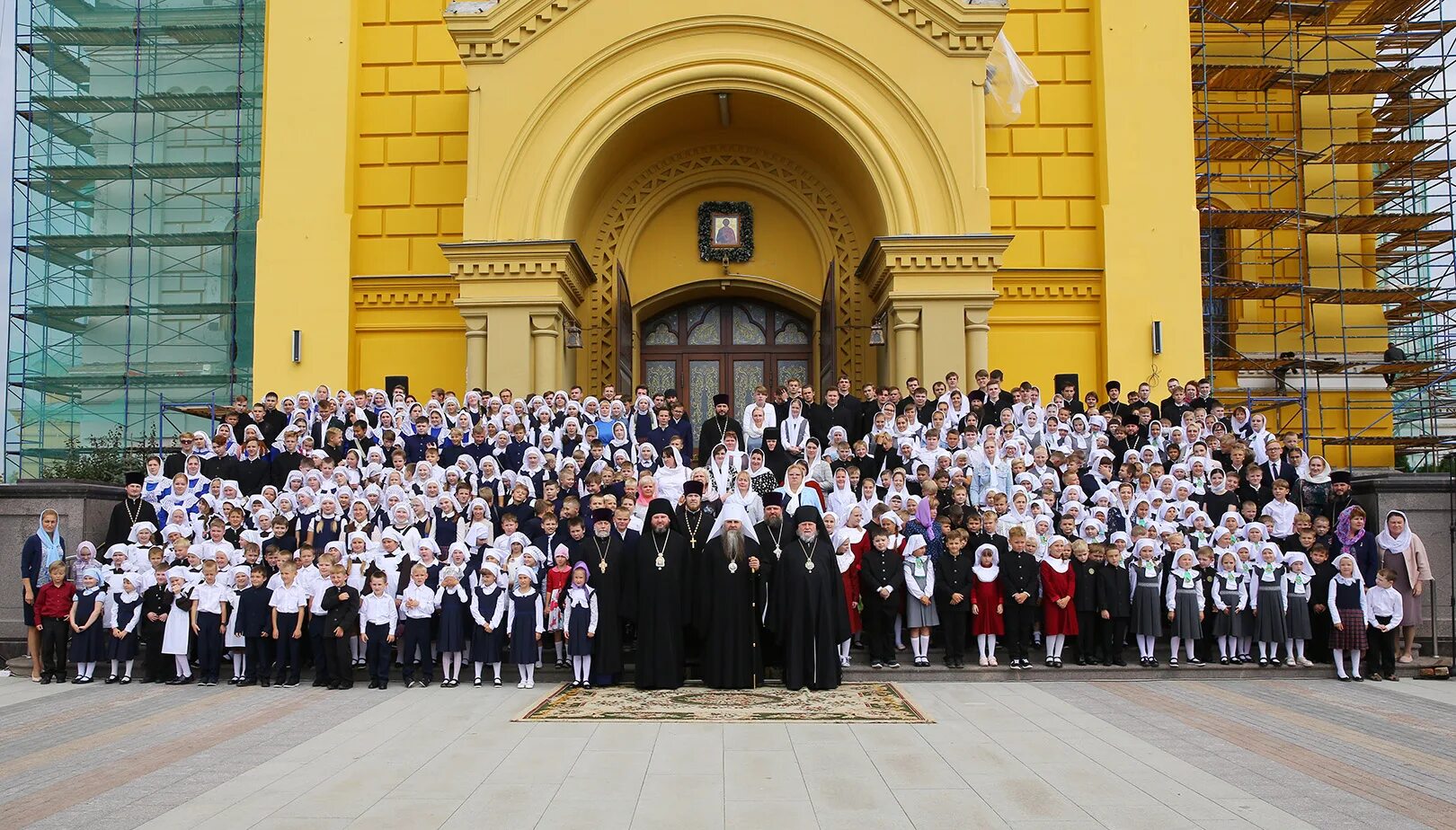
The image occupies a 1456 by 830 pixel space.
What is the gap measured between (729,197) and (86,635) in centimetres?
1154

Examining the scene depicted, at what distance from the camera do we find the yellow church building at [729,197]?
677 inches

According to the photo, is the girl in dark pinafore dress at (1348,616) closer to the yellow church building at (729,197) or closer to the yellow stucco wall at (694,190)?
the yellow church building at (729,197)

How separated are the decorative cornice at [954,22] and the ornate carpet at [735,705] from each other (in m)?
10.1

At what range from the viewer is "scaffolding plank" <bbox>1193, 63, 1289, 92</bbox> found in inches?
801

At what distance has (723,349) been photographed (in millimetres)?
19641

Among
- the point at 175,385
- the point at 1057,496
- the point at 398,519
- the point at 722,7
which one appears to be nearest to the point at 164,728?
the point at 398,519

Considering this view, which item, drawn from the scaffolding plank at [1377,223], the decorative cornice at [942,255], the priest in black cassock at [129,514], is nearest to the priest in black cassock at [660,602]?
the priest in black cassock at [129,514]

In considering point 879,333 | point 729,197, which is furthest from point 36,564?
point 729,197

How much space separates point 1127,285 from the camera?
18.4 metres

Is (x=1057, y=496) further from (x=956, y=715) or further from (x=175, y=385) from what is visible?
(x=175, y=385)

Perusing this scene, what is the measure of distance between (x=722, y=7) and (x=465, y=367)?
21.6 feet

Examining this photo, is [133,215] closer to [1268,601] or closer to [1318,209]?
[1268,601]

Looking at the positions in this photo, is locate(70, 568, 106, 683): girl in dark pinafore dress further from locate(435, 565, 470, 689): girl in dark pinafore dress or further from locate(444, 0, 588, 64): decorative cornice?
locate(444, 0, 588, 64): decorative cornice

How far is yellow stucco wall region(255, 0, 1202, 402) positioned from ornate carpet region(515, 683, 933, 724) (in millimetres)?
8703
